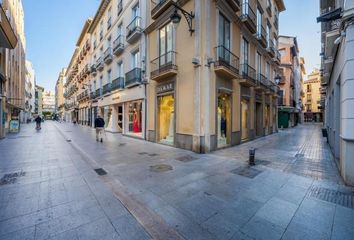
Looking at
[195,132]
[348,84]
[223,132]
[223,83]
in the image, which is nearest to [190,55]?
[223,83]

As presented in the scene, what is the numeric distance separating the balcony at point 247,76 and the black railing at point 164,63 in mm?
4394

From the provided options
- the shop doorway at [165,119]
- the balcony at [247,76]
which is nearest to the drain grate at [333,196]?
the shop doorway at [165,119]

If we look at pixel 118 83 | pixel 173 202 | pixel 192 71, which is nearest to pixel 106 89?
pixel 118 83

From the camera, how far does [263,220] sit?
2.88m

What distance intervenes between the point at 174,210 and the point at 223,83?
770 cm

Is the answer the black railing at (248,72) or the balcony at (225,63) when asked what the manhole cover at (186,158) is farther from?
the black railing at (248,72)

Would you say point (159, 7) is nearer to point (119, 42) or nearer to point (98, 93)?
point (119, 42)

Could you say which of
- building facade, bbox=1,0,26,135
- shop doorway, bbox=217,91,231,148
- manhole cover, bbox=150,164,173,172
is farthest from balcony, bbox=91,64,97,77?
manhole cover, bbox=150,164,173,172

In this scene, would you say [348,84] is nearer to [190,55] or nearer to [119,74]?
[190,55]

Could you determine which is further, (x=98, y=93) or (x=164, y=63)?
(x=98, y=93)

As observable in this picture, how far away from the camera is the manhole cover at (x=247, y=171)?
507 cm

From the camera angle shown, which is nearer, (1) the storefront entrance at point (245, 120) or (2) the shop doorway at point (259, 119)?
(1) the storefront entrance at point (245, 120)

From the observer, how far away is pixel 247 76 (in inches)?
451

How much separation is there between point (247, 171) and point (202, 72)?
15.8 ft
